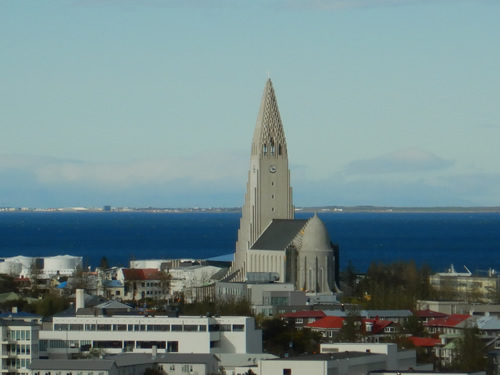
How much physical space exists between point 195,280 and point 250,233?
439 centimetres

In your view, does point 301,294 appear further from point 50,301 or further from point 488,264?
point 488,264

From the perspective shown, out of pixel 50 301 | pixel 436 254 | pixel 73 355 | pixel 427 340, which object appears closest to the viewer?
pixel 73 355

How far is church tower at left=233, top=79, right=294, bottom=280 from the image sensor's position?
110438 mm

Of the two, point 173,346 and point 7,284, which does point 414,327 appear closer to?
point 173,346

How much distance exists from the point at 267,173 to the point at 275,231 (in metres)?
4.54

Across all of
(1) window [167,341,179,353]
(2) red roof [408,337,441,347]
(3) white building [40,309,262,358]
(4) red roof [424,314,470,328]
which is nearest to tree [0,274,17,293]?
(4) red roof [424,314,470,328]

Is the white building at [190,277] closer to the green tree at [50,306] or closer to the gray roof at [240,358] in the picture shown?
the green tree at [50,306]

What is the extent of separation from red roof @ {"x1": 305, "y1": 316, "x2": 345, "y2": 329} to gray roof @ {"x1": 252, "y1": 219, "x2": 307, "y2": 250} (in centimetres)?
2564

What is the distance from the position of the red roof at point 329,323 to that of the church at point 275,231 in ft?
70.8

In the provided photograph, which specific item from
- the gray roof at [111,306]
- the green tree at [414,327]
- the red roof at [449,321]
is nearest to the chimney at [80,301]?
the gray roof at [111,306]

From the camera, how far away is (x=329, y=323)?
76.8 metres

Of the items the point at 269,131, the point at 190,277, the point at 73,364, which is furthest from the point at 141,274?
the point at 73,364

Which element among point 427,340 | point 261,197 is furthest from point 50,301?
point 261,197

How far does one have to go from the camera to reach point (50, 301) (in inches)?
3312
